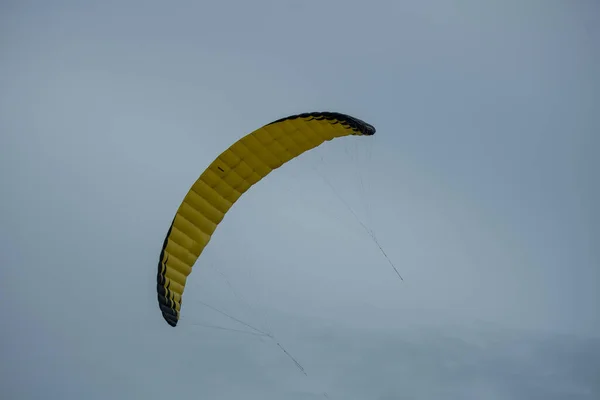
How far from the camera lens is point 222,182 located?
69.7 ft

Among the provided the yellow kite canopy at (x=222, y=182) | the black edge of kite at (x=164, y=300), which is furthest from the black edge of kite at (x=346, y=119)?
the black edge of kite at (x=164, y=300)

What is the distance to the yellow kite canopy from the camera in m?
20.4

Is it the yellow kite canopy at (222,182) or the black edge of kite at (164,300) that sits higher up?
the yellow kite canopy at (222,182)

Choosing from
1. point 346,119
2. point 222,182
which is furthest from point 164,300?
point 346,119

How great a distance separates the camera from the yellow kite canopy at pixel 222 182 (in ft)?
66.9

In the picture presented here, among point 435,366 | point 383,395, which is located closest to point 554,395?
point 435,366

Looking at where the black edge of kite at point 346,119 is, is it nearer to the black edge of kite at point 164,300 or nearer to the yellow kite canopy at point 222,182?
the yellow kite canopy at point 222,182

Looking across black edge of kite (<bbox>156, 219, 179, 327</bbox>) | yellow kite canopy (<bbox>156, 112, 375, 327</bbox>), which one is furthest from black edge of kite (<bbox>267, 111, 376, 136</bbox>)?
black edge of kite (<bbox>156, 219, 179, 327</bbox>)

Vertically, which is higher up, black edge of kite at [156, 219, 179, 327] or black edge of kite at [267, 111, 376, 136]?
black edge of kite at [267, 111, 376, 136]

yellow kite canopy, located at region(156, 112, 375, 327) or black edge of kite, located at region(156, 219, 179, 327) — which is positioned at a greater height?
yellow kite canopy, located at region(156, 112, 375, 327)

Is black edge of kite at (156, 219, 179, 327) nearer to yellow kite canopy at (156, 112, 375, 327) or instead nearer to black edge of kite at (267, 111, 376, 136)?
yellow kite canopy at (156, 112, 375, 327)

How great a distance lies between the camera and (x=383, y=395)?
56594 mm

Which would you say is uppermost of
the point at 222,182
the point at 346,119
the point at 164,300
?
the point at 346,119

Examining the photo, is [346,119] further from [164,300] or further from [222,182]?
[164,300]
